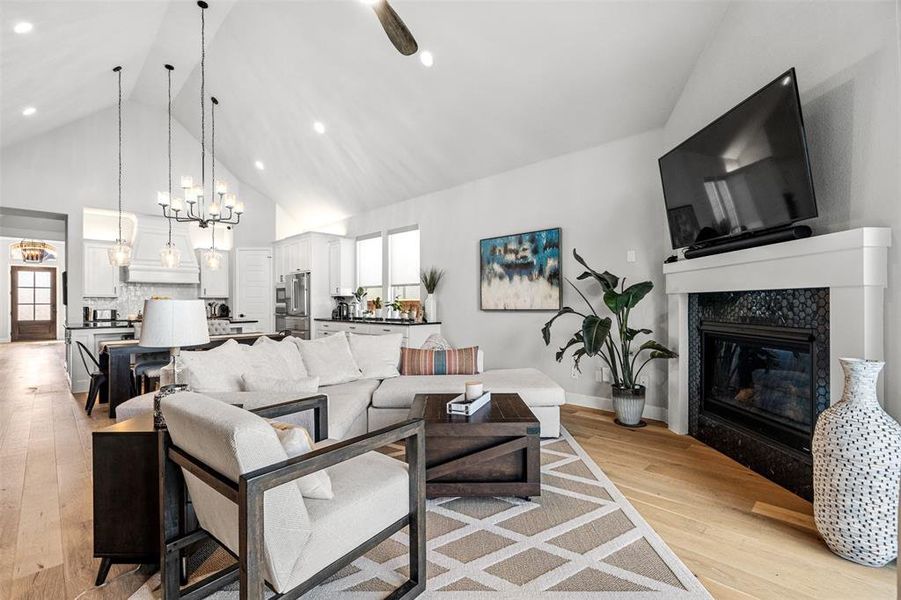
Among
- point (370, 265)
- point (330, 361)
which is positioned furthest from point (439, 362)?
point (370, 265)

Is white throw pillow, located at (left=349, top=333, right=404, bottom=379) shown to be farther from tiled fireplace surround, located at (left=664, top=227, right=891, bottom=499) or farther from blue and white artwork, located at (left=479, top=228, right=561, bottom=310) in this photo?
tiled fireplace surround, located at (left=664, top=227, right=891, bottom=499)

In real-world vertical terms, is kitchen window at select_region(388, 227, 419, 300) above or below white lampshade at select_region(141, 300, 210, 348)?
above

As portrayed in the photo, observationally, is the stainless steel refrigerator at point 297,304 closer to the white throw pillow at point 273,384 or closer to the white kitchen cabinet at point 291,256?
the white kitchen cabinet at point 291,256

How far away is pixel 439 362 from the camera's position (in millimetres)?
3973

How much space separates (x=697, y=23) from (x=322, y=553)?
13.5ft

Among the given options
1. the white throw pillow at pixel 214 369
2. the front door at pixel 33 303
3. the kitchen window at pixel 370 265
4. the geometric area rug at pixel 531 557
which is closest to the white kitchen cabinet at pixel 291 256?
the kitchen window at pixel 370 265

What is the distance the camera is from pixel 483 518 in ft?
7.37

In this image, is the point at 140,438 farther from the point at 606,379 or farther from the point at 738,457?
the point at 606,379

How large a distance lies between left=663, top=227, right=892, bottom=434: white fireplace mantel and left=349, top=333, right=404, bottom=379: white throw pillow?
9.00 feet

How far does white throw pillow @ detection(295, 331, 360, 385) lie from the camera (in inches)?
143

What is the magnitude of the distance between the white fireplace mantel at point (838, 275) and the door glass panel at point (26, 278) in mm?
15945

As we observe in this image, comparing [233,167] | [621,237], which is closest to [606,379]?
[621,237]

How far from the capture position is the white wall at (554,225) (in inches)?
162

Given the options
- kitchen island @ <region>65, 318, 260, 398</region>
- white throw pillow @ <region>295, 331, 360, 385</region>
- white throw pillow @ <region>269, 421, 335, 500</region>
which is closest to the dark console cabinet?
white throw pillow @ <region>269, 421, 335, 500</region>
